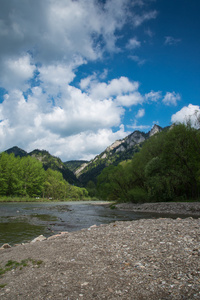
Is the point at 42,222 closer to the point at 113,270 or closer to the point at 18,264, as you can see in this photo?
the point at 18,264

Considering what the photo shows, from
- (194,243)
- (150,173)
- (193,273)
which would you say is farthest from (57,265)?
(150,173)

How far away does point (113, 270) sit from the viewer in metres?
6.42

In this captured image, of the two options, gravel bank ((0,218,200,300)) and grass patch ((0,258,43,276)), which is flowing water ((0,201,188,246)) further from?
gravel bank ((0,218,200,300))

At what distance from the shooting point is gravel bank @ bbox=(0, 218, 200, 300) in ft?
16.4

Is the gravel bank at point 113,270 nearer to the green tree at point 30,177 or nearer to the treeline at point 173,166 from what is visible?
the treeline at point 173,166

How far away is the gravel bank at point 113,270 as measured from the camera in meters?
5.00

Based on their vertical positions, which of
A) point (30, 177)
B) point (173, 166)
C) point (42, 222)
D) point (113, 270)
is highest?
point (173, 166)

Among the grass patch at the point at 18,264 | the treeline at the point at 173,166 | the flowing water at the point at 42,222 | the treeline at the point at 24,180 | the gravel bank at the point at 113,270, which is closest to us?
the gravel bank at the point at 113,270

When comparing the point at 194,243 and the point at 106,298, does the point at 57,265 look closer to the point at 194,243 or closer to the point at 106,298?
the point at 106,298

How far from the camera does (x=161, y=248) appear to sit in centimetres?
796

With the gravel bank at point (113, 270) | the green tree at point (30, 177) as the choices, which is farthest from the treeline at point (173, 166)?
the green tree at point (30, 177)

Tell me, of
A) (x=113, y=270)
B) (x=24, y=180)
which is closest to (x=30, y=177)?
(x=24, y=180)

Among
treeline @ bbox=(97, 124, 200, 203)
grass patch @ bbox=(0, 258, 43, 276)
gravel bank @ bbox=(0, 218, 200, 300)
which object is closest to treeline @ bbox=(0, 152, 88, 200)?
treeline @ bbox=(97, 124, 200, 203)

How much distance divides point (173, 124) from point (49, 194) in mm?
86579
